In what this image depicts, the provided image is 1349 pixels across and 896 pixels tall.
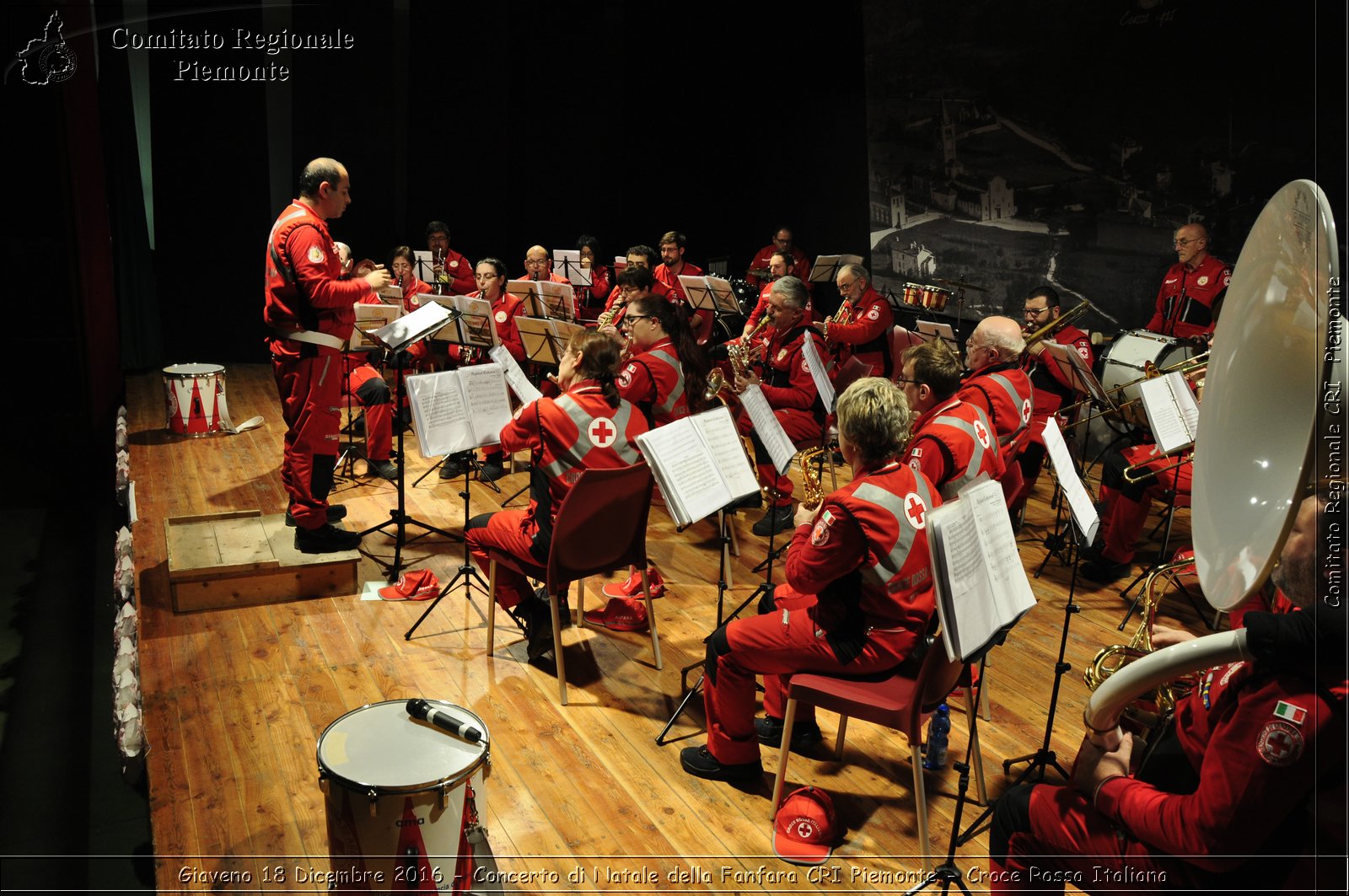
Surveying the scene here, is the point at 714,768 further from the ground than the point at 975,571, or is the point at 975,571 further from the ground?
the point at 975,571

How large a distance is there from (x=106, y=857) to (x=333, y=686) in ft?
3.62

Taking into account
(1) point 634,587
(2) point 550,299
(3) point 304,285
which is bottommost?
(1) point 634,587

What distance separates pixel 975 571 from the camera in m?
2.54

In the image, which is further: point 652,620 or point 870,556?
point 652,620

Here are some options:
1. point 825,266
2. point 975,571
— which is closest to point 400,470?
point 975,571

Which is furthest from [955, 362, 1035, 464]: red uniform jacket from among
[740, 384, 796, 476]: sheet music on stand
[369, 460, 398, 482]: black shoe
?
[369, 460, 398, 482]: black shoe

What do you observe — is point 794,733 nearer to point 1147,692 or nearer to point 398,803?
point 1147,692

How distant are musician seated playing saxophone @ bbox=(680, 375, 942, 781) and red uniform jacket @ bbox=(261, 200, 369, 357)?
2749 millimetres

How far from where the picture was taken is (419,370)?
7.80 m

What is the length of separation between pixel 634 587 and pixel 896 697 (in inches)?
90.1

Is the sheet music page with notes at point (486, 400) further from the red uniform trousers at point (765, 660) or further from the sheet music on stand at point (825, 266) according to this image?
the sheet music on stand at point (825, 266)

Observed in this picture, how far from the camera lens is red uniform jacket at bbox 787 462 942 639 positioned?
2.92 m

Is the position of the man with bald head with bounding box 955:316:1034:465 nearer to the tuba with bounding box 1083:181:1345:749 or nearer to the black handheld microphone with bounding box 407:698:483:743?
the tuba with bounding box 1083:181:1345:749

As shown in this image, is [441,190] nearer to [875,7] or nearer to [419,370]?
[419,370]
